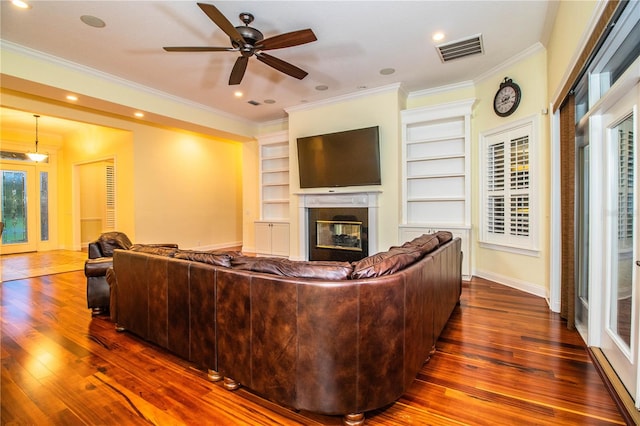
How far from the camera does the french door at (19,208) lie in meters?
7.29

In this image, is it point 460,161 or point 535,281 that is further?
point 460,161

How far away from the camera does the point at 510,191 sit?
4152 mm

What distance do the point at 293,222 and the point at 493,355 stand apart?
14.0ft

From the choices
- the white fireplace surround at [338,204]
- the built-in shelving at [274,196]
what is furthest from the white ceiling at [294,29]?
the built-in shelving at [274,196]

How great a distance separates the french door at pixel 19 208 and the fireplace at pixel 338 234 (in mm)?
7464

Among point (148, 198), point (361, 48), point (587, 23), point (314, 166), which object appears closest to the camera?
point (587, 23)

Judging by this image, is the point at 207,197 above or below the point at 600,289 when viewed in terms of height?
above

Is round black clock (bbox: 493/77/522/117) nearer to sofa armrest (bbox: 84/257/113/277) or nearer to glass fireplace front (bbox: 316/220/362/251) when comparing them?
glass fireplace front (bbox: 316/220/362/251)

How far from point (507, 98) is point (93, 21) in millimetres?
5132

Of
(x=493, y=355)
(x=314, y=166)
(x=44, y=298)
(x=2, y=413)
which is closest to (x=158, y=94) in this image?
(x=314, y=166)

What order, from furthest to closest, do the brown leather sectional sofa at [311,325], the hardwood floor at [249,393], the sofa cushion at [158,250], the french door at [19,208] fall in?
the french door at [19,208] → the sofa cushion at [158,250] → the hardwood floor at [249,393] → the brown leather sectional sofa at [311,325]

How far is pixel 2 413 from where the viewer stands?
1682 millimetres

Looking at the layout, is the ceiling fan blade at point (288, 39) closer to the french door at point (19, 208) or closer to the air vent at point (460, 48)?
the air vent at point (460, 48)

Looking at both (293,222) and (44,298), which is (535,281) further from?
(44,298)
